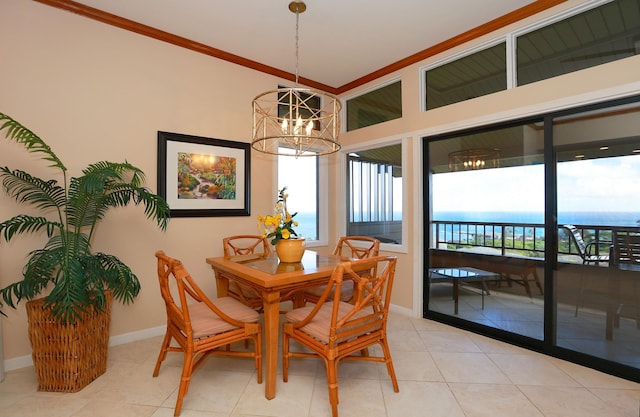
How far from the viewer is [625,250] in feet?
7.40

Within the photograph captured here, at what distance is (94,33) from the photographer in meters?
2.71

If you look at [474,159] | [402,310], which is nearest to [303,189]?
[402,310]

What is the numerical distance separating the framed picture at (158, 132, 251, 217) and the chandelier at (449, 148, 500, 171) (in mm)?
2283

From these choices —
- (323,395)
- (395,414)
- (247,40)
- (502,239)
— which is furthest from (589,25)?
(323,395)

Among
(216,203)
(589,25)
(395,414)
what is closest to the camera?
(395,414)

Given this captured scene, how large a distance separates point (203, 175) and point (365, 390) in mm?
2503

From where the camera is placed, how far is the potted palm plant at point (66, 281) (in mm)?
2008

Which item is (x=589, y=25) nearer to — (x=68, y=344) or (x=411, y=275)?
(x=411, y=275)

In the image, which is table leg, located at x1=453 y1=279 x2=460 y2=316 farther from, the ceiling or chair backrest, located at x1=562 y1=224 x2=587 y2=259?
the ceiling

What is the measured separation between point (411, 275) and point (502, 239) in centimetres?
103

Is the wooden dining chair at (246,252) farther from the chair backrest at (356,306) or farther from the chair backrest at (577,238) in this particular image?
the chair backrest at (577,238)

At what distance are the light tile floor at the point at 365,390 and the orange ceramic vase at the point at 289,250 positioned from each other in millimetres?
828

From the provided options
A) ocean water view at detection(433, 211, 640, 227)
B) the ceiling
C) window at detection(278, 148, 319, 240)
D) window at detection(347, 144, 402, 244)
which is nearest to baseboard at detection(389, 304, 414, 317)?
window at detection(347, 144, 402, 244)

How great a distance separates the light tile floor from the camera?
1900 millimetres
